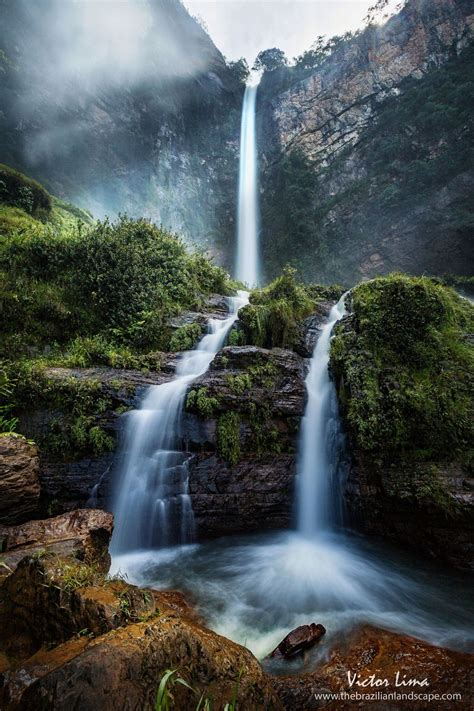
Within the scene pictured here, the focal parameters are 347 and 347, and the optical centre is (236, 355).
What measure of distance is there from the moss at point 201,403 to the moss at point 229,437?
294mm

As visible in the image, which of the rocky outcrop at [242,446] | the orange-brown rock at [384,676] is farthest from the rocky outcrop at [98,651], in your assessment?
the rocky outcrop at [242,446]

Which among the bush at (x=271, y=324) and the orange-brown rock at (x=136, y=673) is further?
the bush at (x=271, y=324)

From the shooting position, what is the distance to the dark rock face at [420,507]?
5590 mm

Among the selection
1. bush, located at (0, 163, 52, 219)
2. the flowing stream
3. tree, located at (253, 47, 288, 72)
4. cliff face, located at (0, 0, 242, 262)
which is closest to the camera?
the flowing stream

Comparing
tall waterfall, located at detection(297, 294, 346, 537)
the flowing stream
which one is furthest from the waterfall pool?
tall waterfall, located at detection(297, 294, 346, 537)

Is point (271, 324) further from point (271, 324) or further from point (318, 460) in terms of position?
point (318, 460)

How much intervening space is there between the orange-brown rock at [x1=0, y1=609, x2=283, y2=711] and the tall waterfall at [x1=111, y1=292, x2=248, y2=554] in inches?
162

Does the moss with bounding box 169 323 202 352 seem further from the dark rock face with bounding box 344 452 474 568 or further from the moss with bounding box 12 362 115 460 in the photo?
the dark rock face with bounding box 344 452 474 568

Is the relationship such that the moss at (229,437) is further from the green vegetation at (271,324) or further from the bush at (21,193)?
the bush at (21,193)

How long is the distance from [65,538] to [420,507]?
5.54 meters

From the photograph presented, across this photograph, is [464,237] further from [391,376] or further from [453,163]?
[391,376]

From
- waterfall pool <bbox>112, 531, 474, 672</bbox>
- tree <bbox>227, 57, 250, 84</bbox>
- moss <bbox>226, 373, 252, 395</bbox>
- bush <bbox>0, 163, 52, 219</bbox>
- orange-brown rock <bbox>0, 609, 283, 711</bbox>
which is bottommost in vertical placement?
waterfall pool <bbox>112, 531, 474, 672</bbox>

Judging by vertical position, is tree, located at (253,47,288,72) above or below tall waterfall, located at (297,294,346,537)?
above

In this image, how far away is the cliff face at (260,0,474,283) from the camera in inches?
752
